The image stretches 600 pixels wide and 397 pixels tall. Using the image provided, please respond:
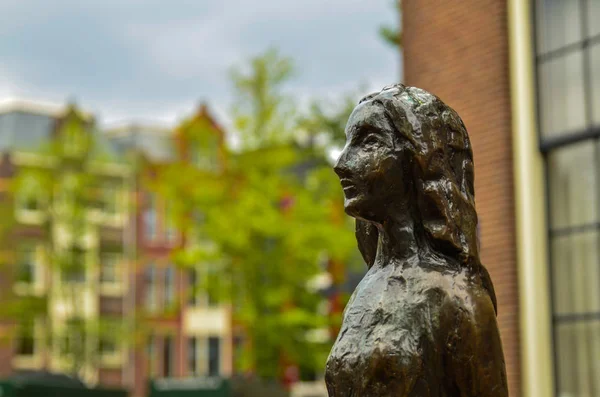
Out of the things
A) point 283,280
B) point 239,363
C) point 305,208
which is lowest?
point 239,363

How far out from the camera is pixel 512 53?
9.12 metres

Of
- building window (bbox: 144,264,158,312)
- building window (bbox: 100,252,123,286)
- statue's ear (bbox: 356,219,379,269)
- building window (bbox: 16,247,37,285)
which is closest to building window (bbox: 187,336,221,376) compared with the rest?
building window (bbox: 144,264,158,312)

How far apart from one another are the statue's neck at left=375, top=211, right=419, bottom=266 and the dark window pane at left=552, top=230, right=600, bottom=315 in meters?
6.09

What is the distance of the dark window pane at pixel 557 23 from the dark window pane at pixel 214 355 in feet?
116

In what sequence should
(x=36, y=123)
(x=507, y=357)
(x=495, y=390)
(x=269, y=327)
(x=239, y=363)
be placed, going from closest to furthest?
(x=495, y=390), (x=507, y=357), (x=269, y=327), (x=239, y=363), (x=36, y=123)

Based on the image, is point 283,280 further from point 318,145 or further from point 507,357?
point 507,357

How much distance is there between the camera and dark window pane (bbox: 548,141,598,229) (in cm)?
867

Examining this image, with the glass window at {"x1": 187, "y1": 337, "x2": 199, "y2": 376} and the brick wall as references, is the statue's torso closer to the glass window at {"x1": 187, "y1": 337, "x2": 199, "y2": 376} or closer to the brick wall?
the brick wall

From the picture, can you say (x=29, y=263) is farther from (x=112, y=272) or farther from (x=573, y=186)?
(x=573, y=186)

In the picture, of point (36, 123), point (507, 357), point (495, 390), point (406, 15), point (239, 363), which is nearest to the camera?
point (495, 390)

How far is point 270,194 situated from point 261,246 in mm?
1103

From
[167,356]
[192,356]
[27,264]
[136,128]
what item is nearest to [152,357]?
[167,356]

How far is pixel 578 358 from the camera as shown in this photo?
28.3 feet

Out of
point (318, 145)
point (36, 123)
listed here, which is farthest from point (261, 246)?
point (36, 123)
